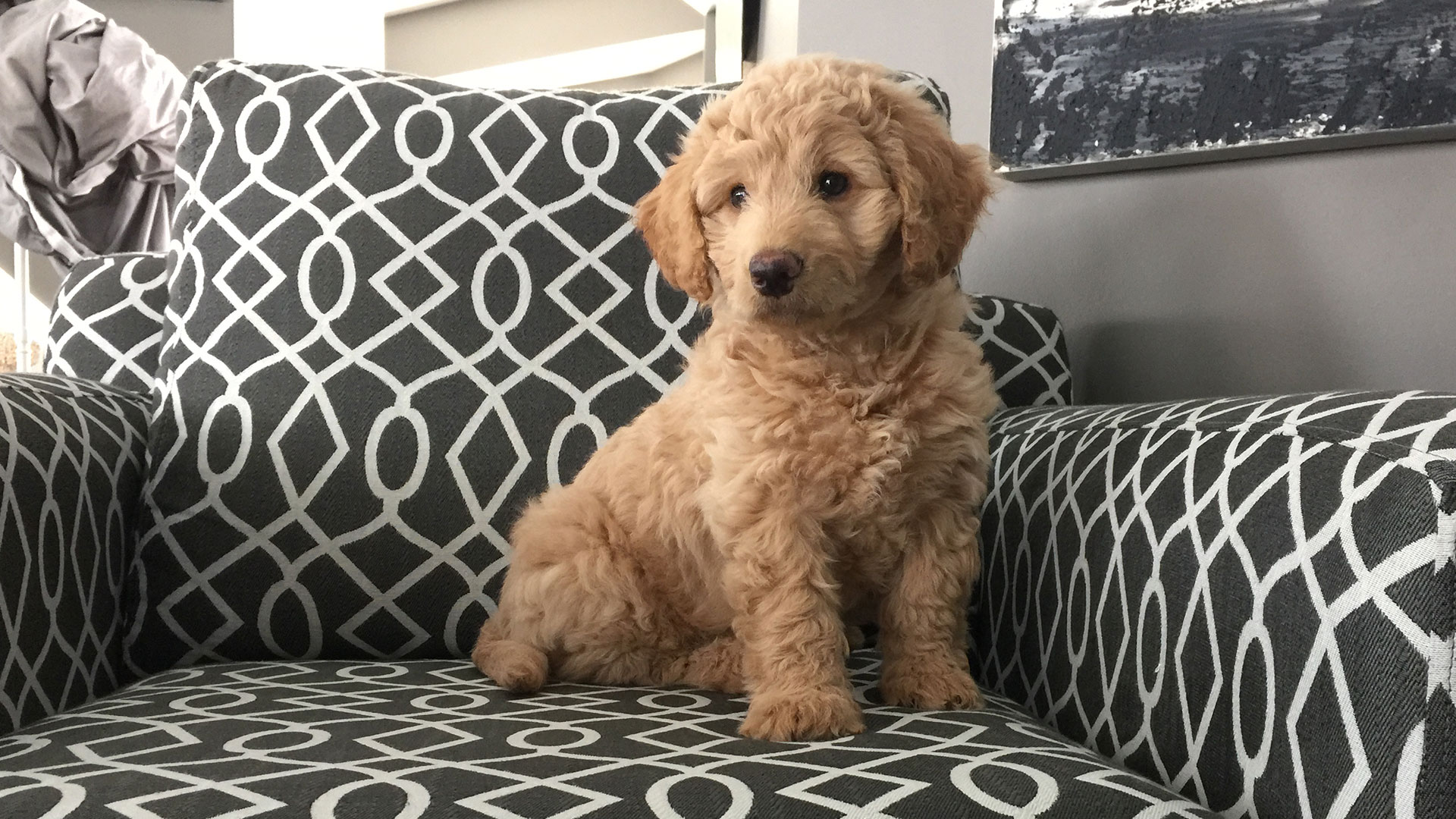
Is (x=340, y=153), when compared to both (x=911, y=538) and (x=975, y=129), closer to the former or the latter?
(x=911, y=538)

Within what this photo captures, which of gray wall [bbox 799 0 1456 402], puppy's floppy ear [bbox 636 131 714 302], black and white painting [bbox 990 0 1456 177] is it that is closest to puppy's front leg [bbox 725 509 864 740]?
puppy's floppy ear [bbox 636 131 714 302]

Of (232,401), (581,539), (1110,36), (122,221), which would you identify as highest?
(1110,36)

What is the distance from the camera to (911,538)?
1.42m

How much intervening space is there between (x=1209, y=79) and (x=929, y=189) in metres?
1.06

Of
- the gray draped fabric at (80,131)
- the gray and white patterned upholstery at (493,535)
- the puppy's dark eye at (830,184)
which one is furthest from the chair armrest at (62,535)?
the gray draped fabric at (80,131)

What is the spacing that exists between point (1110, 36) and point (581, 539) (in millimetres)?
1473

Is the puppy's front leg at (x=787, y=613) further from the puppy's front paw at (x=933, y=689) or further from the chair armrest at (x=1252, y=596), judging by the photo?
the chair armrest at (x=1252, y=596)

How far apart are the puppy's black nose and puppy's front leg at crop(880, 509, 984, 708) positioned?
0.38 meters

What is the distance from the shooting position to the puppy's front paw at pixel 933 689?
1.33m

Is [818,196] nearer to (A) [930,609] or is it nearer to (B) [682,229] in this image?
(B) [682,229]

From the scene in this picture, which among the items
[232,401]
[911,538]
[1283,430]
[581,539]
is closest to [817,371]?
[911,538]

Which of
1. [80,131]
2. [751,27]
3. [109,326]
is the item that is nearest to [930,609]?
[109,326]

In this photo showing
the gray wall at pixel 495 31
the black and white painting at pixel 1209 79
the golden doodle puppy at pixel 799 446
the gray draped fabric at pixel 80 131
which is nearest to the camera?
the golden doodle puppy at pixel 799 446

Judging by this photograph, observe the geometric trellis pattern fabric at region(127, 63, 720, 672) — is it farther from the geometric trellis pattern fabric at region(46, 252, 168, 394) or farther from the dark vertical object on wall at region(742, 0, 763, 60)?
the dark vertical object on wall at region(742, 0, 763, 60)
